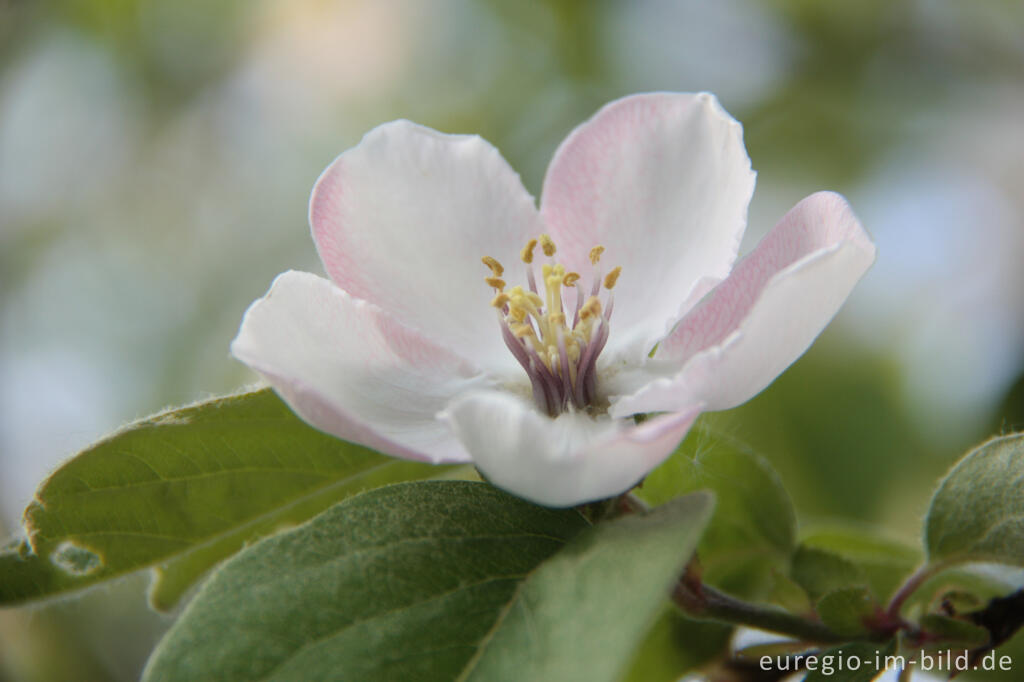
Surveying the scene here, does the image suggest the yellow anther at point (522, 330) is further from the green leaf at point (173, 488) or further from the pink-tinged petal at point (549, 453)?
the pink-tinged petal at point (549, 453)

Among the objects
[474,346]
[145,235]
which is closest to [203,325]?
[145,235]

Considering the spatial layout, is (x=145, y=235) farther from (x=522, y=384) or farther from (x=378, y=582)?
(x=378, y=582)

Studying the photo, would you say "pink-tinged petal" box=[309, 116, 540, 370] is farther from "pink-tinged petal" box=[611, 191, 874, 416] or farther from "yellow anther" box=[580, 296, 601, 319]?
"pink-tinged petal" box=[611, 191, 874, 416]

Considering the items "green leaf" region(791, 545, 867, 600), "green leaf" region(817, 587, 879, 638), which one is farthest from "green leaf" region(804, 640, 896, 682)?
"green leaf" region(791, 545, 867, 600)

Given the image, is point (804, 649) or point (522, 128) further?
point (522, 128)

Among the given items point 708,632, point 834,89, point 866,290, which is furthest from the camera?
point 834,89

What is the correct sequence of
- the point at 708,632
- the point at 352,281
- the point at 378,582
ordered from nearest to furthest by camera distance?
the point at 378,582 < the point at 352,281 < the point at 708,632

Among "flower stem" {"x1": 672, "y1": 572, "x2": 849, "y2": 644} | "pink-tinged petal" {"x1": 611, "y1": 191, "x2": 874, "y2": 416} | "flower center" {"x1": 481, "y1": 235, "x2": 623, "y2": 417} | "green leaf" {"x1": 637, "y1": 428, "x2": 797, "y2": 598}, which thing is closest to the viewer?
"pink-tinged petal" {"x1": 611, "y1": 191, "x2": 874, "y2": 416}

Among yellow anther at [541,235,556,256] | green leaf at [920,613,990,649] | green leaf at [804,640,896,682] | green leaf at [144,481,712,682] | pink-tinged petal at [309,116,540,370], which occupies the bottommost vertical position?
green leaf at [920,613,990,649]
